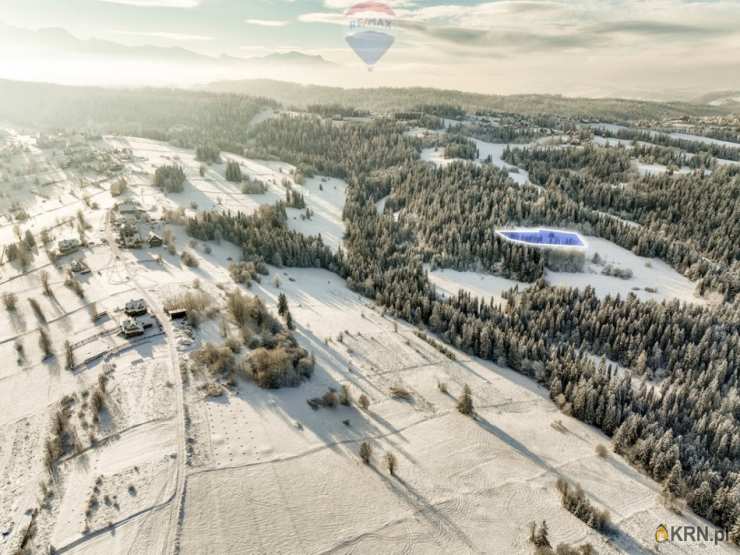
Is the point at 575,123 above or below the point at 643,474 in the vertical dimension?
above

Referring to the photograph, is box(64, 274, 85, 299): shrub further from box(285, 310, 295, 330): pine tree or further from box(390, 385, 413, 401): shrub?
box(390, 385, 413, 401): shrub

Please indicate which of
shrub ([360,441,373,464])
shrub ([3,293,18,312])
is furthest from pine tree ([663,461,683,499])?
shrub ([3,293,18,312])

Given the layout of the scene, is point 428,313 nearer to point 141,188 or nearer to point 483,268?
point 483,268

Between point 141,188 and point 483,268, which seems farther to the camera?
point 141,188

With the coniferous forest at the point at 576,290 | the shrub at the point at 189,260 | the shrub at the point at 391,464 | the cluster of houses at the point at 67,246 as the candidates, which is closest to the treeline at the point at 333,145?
the coniferous forest at the point at 576,290

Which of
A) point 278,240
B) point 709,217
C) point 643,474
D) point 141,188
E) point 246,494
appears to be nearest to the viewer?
point 246,494

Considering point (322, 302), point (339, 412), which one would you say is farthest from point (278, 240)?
point (339, 412)

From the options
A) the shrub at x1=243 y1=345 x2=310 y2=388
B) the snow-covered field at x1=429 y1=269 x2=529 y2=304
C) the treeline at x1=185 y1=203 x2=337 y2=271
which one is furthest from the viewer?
the treeline at x1=185 y1=203 x2=337 y2=271
